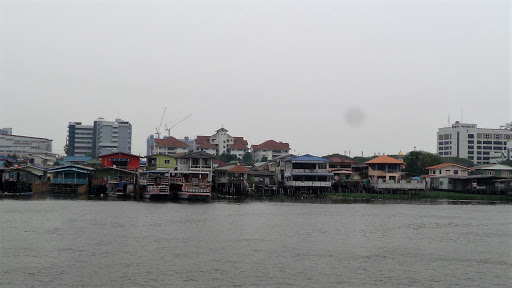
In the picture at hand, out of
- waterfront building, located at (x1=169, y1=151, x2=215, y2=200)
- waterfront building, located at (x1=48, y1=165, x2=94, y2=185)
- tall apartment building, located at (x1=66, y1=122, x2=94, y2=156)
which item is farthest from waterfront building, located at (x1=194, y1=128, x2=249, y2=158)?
waterfront building, located at (x1=169, y1=151, x2=215, y2=200)

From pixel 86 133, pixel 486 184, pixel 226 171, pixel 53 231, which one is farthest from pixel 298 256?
pixel 86 133

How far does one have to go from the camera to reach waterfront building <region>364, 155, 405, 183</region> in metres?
81.2

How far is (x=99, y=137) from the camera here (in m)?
161

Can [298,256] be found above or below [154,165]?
below

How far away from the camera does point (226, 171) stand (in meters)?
75.4

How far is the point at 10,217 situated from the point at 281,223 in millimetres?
20537

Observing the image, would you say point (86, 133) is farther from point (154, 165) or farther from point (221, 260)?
point (221, 260)

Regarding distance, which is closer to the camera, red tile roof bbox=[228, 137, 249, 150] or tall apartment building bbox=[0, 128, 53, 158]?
red tile roof bbox=[228, 137, 249, 150]

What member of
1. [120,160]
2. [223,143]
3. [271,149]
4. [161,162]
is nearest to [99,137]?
[223,143]

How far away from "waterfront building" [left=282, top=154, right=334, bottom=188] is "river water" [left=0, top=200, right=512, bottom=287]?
27.1m

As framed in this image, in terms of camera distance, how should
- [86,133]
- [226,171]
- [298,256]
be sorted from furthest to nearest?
1. [86,133]
2. [226,171]
3. [298,256]

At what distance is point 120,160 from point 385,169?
38772 mm

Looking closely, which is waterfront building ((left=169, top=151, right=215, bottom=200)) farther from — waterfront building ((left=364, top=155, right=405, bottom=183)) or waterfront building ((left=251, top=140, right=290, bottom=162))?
waterfront building ((left=251, top=140, right=290, bottom=162))

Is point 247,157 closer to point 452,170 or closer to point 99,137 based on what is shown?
point 452,170
